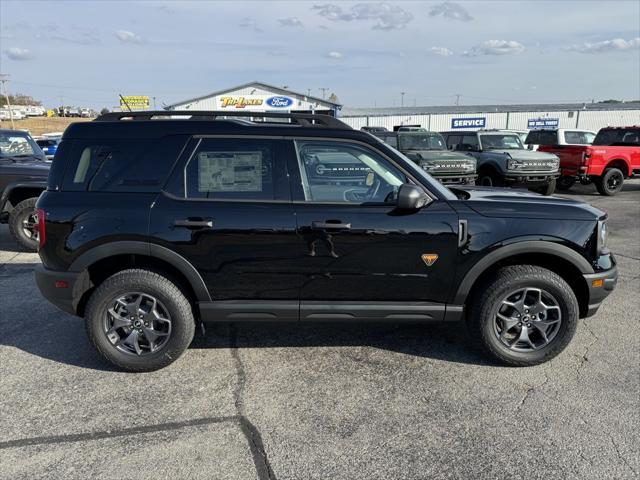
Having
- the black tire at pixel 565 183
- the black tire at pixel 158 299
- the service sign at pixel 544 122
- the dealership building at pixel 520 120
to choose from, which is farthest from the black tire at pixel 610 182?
the service sign at pixel 544 122

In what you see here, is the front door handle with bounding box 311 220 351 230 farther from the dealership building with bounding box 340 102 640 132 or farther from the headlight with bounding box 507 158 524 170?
the dealership building with bounding box 340 102 640 132

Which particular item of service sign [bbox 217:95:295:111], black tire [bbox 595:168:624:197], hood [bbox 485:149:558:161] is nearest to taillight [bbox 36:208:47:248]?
hood [bbox 485:149:558:161]

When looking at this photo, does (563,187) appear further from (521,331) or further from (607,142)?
(521,331)

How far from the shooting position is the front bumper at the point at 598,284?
3.58 meters

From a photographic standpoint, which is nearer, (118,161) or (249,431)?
(249,431)

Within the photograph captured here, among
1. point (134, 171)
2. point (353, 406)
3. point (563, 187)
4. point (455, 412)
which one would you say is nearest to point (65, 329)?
point (134, 171)

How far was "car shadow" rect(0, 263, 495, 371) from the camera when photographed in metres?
3.92

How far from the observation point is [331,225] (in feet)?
11.2

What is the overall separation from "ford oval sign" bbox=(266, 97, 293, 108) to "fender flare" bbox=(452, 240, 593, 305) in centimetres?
3615

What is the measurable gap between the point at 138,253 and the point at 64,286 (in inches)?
24.9

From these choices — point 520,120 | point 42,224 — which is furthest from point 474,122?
point 42,224

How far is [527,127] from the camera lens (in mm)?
34594

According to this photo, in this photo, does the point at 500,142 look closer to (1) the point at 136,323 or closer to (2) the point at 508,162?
(2) the point at 508,162

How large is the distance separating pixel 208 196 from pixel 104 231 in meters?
0.79
